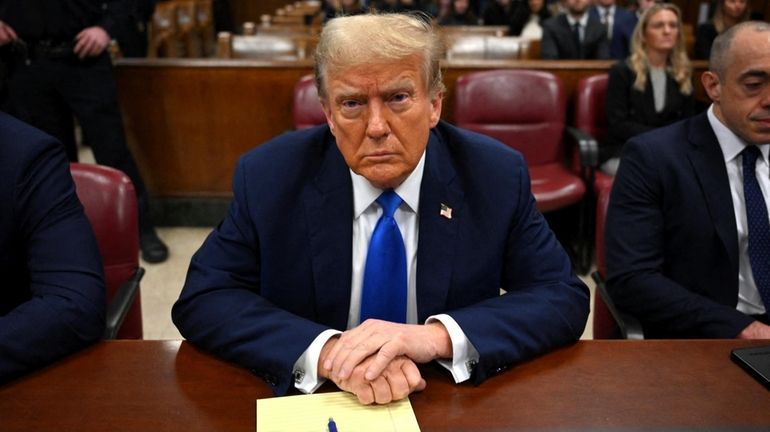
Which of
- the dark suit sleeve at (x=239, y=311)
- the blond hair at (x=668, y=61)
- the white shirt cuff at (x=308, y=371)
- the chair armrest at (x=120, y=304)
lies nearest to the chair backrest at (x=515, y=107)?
the blond hair at (x=668, y=61)

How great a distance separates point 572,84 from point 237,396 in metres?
3.40

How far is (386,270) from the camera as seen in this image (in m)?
1.54

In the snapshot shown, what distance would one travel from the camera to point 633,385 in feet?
4.14

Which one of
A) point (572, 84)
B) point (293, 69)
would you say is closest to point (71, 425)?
point (293, 69)

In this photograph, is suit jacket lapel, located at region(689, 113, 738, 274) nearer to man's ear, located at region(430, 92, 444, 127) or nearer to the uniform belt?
man's ear, located at region(430, 92, 444, 127)

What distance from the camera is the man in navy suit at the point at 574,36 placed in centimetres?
554

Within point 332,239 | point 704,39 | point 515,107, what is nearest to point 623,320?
point 332,239

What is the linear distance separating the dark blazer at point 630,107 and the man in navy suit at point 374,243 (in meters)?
2.41

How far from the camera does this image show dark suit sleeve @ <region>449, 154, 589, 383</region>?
1.35m

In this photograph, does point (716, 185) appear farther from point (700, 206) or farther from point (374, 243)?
point (374, 243)

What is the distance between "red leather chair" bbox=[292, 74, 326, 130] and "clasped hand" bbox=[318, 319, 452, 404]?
2.60m

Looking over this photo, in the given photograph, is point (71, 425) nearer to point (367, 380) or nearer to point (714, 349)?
point (367, 380)

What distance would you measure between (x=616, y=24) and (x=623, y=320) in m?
4.79

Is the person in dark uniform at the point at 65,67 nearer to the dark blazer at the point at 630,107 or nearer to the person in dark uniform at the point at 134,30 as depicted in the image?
the person in dark uniform at the point at 134,30
